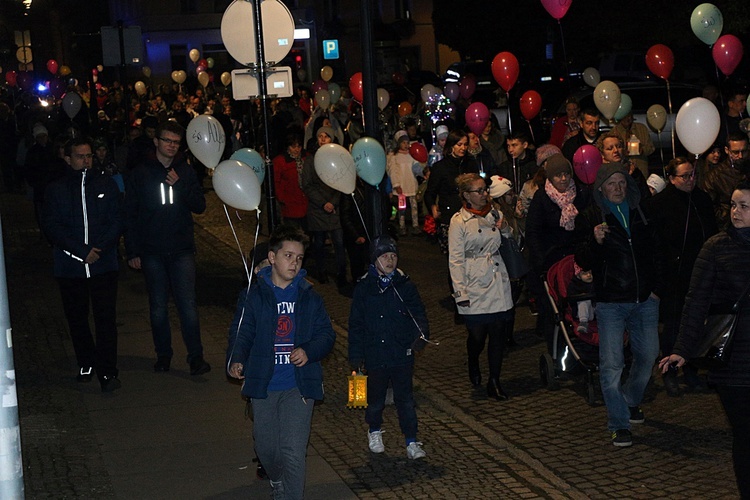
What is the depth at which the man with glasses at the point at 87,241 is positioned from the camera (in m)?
9.75

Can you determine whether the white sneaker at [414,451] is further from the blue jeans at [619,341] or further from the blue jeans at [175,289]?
the blue jeans at [175,289]

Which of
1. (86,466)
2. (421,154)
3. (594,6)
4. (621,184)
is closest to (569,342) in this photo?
(621,184)

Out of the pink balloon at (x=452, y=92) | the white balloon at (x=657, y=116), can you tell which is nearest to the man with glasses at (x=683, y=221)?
the white balloon at (x=657, y=116)

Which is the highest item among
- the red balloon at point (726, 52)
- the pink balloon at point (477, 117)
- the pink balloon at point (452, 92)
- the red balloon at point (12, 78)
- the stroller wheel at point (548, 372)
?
the red balloon at point (12, 78)

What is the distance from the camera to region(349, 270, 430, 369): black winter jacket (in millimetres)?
7883

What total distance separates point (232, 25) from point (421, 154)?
7667 millimetres

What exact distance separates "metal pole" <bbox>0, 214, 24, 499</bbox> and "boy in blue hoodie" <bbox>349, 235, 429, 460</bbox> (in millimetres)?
3760

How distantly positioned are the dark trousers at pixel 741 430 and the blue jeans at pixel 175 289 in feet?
17.5

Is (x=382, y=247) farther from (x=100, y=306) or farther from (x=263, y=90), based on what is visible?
(x=100, y=306)

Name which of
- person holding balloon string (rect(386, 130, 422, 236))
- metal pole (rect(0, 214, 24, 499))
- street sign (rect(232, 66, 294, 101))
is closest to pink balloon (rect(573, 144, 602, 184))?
street sign (rect(232, 66, 294, 101))

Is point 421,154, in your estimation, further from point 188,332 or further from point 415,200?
point 188,332

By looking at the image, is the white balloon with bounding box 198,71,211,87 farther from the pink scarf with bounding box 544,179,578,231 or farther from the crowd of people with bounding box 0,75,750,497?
the pink scarf with bounding box 544,179,578,231

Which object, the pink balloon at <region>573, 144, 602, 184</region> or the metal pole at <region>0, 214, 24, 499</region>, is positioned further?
the pink balloon at <region>573, 144, 602, 184</region>

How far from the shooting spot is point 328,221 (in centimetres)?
1446
